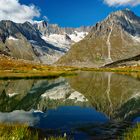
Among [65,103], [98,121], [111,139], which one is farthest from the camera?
[65,103]

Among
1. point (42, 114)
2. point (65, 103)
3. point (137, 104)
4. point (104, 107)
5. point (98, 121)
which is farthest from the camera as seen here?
point (65, 103)

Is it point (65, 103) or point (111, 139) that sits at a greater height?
point (65, 103)

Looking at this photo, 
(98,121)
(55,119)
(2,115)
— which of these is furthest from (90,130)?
(2,115)

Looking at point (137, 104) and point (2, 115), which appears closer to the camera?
point (2, 115)

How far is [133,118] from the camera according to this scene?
43844mm

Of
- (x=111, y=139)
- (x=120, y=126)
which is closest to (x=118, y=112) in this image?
(x=120, y=126)

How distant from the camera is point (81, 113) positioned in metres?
50.3

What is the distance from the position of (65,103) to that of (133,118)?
2233 centimetres

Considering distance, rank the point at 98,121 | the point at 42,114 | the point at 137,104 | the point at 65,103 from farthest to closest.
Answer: the point at 65,103 < the point at 137,104 < the point at 42,114 < the point at 98,121

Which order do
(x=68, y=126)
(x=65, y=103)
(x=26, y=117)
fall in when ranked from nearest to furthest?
(x=68, y=126) → (x=26, y=117) → (x=65, y=103)

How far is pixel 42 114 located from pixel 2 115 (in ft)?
18.4

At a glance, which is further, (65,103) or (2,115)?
(65,103)

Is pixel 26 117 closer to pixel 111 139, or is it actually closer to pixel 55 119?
pixel 55 119

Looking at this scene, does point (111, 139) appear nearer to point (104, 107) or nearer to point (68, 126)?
point (68, 126)
